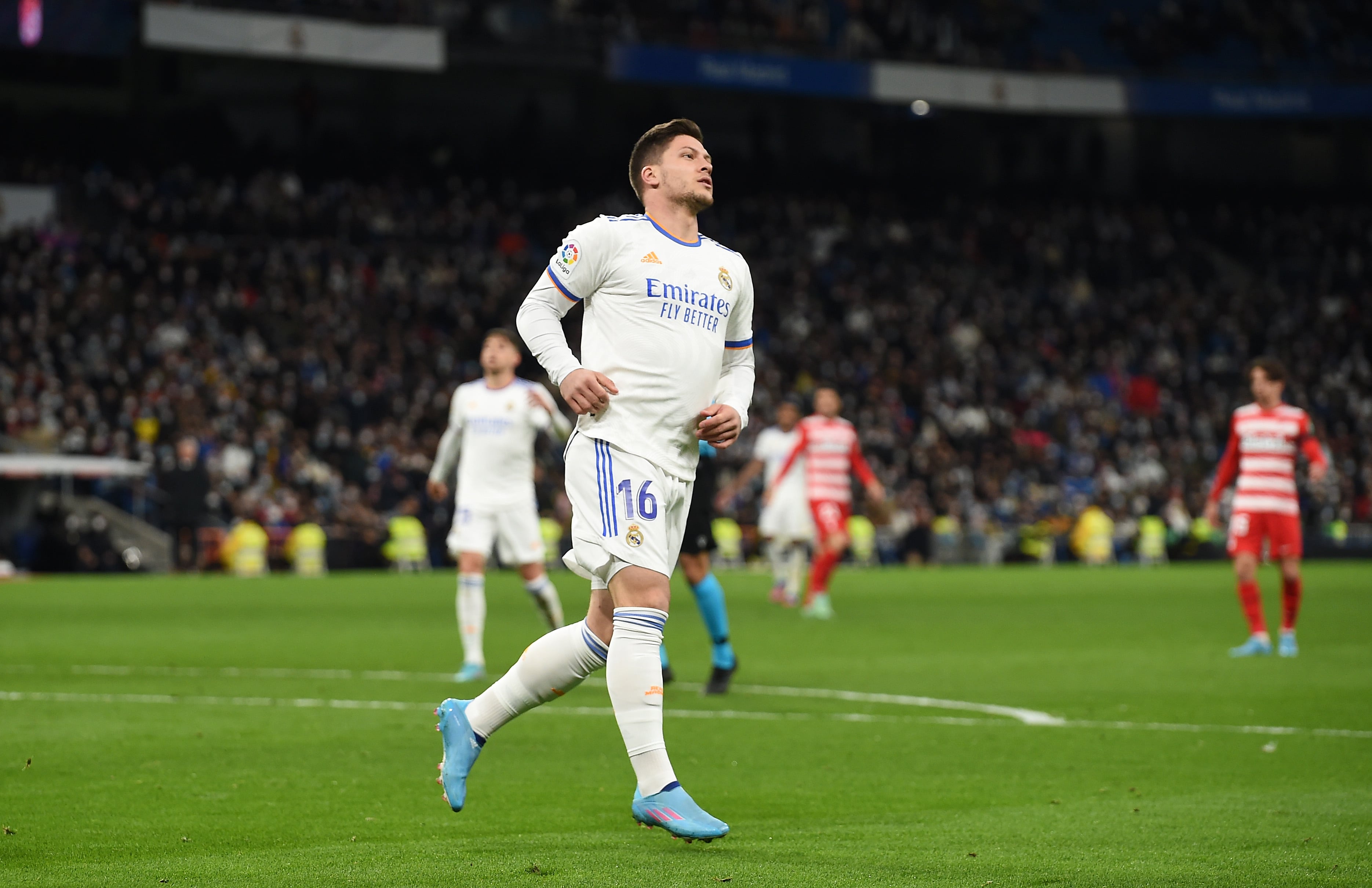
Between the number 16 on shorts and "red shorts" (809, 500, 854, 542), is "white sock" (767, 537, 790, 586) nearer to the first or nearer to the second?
"red shorts" (809, 500, 854, 542)

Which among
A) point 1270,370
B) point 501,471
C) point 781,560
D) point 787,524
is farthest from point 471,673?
point 781,560

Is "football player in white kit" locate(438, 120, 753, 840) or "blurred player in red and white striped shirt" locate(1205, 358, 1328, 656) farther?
"blurred player in red and white striped shirt" locate(1205, 358, 1328, 656)

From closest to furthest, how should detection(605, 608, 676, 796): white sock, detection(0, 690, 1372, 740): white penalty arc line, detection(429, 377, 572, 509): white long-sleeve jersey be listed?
detection(605, 608, 676, 796): white sock < detection(0, 690, 1372, 740): white penalty arc line < detection(429, 377, 572, 509): white long-sleeve jersey

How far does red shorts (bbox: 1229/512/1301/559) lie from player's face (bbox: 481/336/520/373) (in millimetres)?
6303

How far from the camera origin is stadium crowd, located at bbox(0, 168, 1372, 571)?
Answer: 3164 centimetres

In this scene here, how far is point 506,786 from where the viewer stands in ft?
23.3

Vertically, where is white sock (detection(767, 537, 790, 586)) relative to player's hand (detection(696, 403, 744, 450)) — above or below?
below

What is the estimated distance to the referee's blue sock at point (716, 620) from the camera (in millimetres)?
10773

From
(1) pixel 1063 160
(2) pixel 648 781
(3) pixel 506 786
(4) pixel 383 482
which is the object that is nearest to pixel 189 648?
(3) pixel 506 786

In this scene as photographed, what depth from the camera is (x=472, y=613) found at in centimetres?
1174

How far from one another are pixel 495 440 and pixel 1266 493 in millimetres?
6555

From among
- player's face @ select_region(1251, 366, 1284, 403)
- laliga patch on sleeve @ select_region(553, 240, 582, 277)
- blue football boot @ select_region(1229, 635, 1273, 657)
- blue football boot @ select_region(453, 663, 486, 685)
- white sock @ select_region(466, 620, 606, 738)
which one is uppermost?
laliga patch on sleeve @ select_region(553, 240, 582, 277)

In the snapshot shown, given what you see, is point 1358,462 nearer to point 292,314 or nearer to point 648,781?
point 292,314

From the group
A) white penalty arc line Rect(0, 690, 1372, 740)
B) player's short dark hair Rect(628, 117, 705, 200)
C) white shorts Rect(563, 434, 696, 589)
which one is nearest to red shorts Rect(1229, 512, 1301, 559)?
white penalty arc line Rect(0, 690, 1372, 740)
